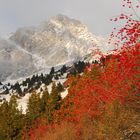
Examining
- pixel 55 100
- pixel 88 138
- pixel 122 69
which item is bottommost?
pixel 88 138

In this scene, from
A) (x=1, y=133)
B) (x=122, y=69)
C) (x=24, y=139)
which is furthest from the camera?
(x=1, y=133)

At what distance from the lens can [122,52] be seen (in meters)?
17.5

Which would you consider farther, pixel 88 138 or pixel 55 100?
pixel 55 100

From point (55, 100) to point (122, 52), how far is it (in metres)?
72.4

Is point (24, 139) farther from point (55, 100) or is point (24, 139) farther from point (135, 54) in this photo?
point (135, 54)

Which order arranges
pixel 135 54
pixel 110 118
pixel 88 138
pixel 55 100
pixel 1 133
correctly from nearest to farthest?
pixel 135 54, pixel 110 118, pixel 88 138, pixel 1 133, pixel 55 100

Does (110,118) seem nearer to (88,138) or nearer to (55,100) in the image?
(88,138)

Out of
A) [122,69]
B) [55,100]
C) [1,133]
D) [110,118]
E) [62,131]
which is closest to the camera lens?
[122,69]

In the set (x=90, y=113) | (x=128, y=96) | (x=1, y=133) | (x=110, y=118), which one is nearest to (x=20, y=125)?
(x=1, y=133)

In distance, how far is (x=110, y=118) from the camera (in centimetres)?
2697

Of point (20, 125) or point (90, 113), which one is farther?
point (20, 125)

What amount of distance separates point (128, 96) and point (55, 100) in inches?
2799

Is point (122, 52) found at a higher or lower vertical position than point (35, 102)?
lower

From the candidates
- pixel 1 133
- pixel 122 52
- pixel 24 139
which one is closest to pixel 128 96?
pixel 122 52
